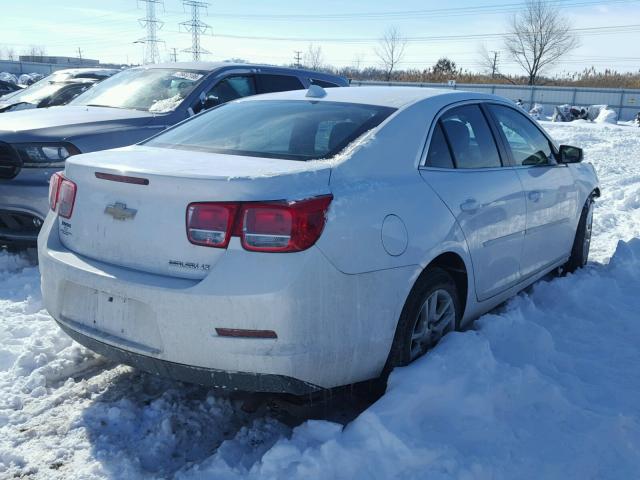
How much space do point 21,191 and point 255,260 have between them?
3237mm

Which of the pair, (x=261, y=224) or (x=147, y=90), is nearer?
(x=261, y=224)

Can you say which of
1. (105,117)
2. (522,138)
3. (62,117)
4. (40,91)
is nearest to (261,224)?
(522,138)

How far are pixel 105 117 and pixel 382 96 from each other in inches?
119

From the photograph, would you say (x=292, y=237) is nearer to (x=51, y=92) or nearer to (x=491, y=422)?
(x=491, y=422)

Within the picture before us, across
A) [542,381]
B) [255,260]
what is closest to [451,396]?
[542,381]

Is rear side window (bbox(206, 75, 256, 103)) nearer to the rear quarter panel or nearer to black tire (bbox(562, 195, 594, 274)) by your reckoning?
the rear quarter panel

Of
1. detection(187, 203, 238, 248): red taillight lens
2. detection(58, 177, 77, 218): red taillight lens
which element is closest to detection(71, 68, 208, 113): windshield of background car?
detection(58, 177, 77, 218): red taillight lens

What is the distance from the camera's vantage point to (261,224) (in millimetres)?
2475

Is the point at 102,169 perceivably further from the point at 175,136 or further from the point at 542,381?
the point at 542,381

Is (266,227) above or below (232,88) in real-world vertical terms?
below

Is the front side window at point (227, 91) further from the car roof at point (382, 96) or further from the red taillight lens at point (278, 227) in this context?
the red taillight lens at point (278, 227)

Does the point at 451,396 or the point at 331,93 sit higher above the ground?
the point at 331,93

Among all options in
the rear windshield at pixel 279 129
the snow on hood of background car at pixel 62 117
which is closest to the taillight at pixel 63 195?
the rear windshield at pixel 279 129

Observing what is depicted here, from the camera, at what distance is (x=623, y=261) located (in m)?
5.48
